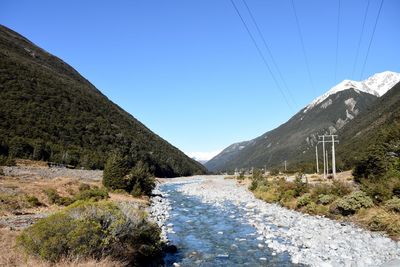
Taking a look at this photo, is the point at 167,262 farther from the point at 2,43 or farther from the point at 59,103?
the point at 2,43

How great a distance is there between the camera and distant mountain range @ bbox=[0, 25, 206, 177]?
7569cm

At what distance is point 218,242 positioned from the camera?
18609 mm

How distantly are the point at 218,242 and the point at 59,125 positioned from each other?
8388 cm

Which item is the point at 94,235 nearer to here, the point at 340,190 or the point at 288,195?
the point at 340,190

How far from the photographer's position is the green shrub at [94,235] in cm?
1116

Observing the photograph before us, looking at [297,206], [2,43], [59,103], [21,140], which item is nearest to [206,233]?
[297,206]

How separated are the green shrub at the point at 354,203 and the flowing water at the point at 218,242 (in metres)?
5.70

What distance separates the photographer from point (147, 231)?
14641mm

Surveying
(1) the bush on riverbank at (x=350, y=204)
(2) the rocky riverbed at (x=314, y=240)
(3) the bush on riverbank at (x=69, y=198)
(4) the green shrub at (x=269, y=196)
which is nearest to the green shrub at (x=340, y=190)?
(1) the bush on riverbank at (x=350, y=204)

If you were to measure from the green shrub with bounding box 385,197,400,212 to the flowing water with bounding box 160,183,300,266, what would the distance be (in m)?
6.85

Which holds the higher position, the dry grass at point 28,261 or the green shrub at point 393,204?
the green shrub at point 393,204

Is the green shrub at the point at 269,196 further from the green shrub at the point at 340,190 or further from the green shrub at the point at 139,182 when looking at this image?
the green shrub at the point at 139,182

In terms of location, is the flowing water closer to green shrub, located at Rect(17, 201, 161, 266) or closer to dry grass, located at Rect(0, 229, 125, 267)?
green shrub, located at Rect(17, 201, 161, 266)

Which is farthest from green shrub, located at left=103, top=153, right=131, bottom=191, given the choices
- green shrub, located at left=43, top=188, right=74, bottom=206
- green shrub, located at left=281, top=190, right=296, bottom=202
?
green shrub, located at left=281, top=190, right=296, bottom=202
